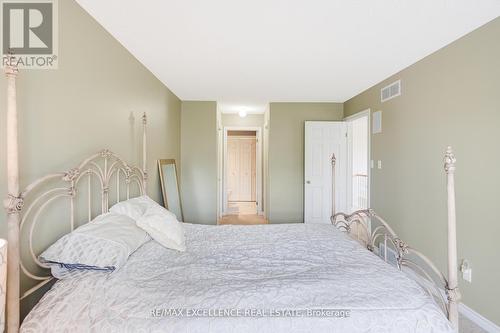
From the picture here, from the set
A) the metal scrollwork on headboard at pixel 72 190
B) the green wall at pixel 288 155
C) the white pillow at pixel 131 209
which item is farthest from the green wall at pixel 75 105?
the green wall at pixel 288 155

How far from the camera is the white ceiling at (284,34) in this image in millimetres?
1870

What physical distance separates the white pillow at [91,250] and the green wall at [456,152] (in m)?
2.75

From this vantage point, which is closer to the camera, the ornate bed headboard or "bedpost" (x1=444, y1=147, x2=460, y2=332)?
the ornate bed headboard

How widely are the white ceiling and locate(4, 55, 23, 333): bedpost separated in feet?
3.78

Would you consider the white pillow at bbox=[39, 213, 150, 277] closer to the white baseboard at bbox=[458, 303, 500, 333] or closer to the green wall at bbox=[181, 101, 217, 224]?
the white baseboard at bbox=[458, 303, 500, 333]

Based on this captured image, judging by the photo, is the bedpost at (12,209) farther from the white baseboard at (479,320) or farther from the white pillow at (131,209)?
the white baseboard at (479,320)

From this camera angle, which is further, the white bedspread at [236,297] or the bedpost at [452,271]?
the bedpost at [452,271]

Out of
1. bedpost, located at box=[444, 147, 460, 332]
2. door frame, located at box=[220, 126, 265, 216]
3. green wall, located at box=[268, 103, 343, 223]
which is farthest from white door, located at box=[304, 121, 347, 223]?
bedpost, located at box=[444, 147, 460, 332]

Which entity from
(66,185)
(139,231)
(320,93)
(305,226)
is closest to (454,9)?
(305,226)

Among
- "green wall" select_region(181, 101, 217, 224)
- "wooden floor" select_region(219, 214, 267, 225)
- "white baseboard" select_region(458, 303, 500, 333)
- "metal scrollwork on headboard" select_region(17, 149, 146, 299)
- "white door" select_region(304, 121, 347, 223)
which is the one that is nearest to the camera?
"metal scrollwork on headboard" select_region(17, 149, 146, 299)

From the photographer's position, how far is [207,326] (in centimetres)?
113

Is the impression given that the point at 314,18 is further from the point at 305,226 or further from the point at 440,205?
the point at 440,205

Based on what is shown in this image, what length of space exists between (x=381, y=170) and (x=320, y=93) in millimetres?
1606

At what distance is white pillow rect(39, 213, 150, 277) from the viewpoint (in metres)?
1.35
